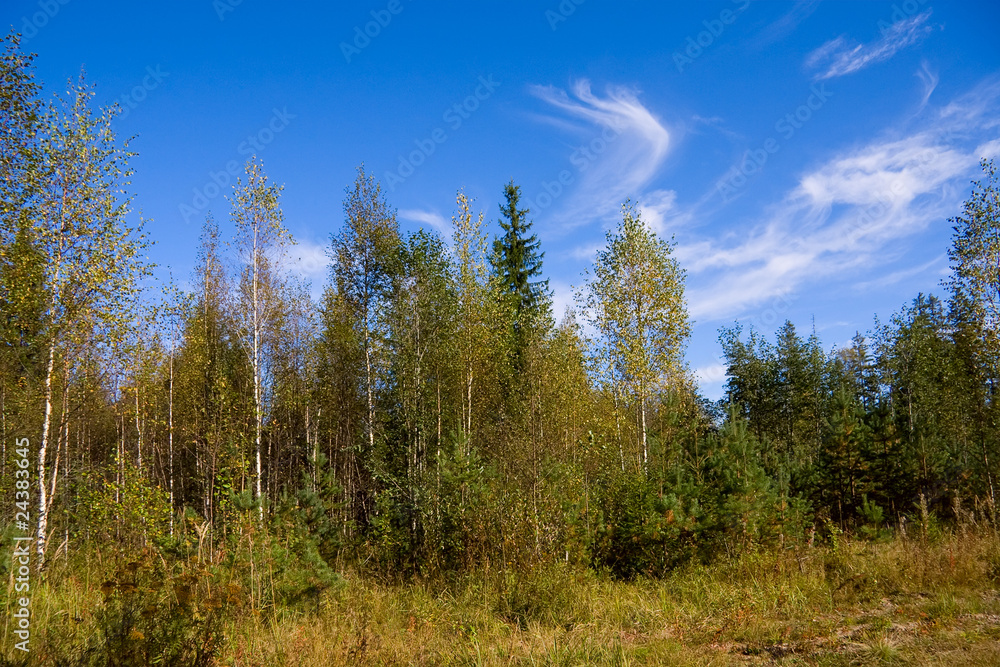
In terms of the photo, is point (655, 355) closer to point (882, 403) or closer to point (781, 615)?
point (882, 403)

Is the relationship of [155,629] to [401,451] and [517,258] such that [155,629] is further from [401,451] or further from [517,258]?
[517,258]

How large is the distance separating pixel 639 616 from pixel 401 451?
8540 mm

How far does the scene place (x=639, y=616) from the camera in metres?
7.30

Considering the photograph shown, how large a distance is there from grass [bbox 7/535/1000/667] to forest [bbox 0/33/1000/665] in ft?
0.29

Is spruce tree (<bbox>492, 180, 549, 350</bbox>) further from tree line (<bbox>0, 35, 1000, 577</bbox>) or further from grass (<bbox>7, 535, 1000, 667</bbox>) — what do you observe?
grass (<bbox>7, 535, 1000, 667</bbox>)

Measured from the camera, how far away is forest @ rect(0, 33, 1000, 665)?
23.0 feet

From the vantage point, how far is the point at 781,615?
7.15 m

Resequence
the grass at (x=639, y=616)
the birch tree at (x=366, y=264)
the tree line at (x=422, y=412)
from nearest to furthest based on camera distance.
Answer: the grass at (x=639, y=616)
the tree line at (x=422, y=412)
the birch tree at (x=366, y=264)

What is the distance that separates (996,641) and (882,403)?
442 inches

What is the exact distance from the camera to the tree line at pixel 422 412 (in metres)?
9.58

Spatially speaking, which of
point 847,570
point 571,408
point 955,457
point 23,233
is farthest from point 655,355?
point 23,233

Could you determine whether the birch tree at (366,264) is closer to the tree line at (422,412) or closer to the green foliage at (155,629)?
the tree line at (422,412)

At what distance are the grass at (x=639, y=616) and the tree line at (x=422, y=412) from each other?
0.74 m

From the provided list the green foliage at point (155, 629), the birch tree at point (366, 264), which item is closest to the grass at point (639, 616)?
the green foliage at point (155, 629)
